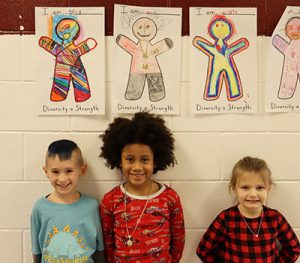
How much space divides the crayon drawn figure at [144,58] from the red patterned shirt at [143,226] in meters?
0.39

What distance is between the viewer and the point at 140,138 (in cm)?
124

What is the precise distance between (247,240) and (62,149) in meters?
0.78

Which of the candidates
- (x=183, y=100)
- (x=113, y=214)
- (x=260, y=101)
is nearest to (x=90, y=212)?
(x=113, y=214)

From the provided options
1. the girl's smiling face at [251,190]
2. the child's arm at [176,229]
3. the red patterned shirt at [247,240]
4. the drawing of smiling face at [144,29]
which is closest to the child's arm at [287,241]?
the red patterned shirt at [247,240]

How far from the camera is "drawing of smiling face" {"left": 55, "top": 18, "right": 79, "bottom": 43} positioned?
1.34 metres

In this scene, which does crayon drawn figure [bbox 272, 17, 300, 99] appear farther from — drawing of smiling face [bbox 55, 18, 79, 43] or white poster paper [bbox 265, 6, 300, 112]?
drawing of smiling face [bbox 55, 18, 79, 43]

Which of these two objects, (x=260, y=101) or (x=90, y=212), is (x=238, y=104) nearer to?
(x=260, y=101)

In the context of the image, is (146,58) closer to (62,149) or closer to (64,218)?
(62,149)

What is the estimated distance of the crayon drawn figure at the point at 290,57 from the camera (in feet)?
4.52

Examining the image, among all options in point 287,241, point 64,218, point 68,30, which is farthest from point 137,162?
point 287,241

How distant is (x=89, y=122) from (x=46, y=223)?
418 mm

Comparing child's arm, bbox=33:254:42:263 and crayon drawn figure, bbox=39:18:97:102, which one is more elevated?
crayon drawn figure, bbox=39:18:97:102

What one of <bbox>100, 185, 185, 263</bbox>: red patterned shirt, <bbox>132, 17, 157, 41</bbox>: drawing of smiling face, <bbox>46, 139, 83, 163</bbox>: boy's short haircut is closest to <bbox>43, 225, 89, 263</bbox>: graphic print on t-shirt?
<bbox>100, 185, 185, 263</bbox>: red patterned shirt

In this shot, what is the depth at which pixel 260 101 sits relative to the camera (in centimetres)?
140
